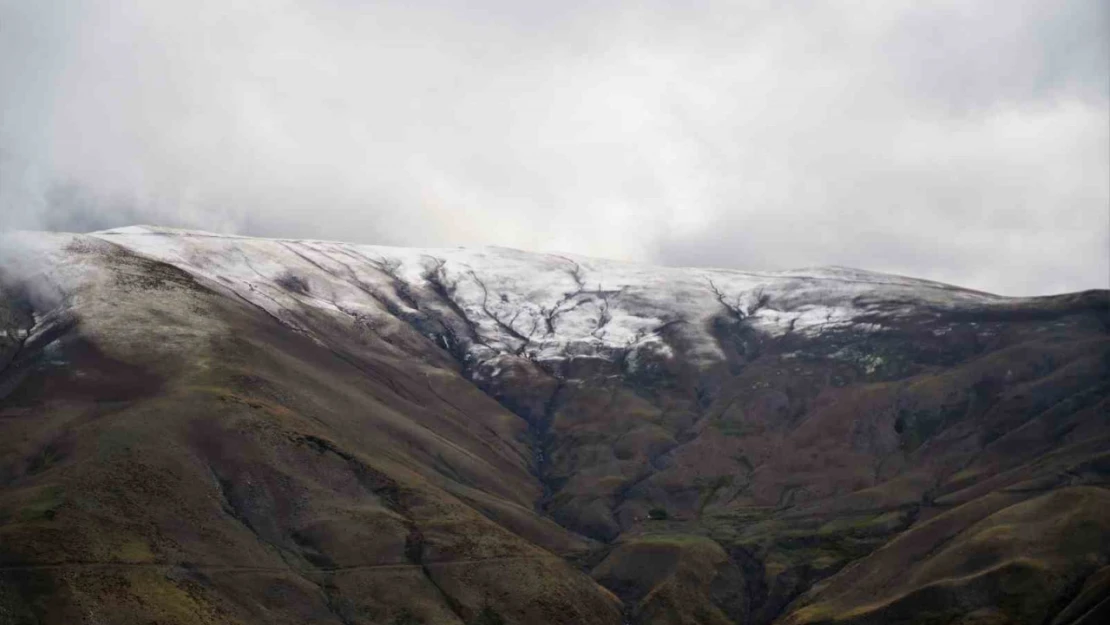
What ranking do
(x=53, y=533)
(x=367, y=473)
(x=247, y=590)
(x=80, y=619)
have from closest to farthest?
(x=80, y=619)
(x=53, y=533)
(x=247, y=590)
(x=367, y=473)

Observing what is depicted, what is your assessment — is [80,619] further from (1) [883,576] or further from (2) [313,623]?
(1) [883,576]

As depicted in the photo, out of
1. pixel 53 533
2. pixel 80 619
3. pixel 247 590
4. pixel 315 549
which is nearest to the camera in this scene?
pixel 80 619

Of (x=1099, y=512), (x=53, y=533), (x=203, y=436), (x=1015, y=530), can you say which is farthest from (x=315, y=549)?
(x=1099, y=512)

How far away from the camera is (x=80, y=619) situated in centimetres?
12631

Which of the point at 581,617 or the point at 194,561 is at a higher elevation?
the point at 194,561

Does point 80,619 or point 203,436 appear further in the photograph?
point 203,436

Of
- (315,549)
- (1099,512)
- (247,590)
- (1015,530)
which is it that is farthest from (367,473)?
(1099,512)

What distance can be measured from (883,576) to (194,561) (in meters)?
133

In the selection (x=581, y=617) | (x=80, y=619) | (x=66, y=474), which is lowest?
(x=581, y=617)

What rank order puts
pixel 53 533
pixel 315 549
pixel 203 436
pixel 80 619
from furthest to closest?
pixel 203 436 < pixel 315 549 < pixel 53 533 < pixel 80 619

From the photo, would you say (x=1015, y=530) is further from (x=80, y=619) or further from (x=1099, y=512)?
(x=80, y=619)

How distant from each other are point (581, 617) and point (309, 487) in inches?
2289

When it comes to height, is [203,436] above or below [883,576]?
above

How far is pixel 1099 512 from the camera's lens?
610 ft
